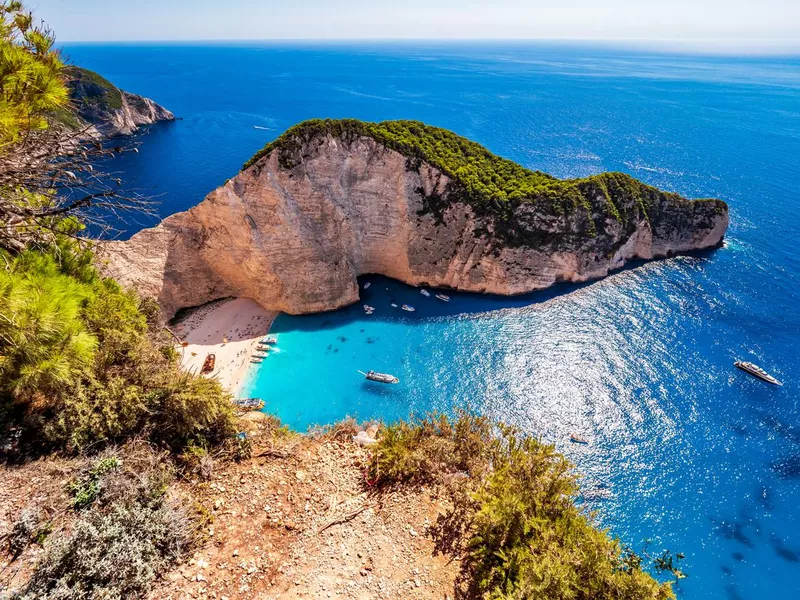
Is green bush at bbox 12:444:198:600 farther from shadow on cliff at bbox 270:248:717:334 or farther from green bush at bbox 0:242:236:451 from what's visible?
shadow on cliff at bbox 270:248:717:334

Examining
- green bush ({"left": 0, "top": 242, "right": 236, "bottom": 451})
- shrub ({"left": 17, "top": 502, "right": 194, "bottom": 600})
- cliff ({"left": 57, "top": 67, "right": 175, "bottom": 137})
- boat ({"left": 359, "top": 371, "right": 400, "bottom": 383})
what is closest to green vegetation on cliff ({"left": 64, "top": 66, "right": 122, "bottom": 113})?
cliff ({"left": 57, "top": 67, "right": 175, "bottom": 137})

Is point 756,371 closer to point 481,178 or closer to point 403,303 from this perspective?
point 481,178

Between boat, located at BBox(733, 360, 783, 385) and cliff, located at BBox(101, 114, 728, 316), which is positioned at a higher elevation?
cliff, located at BBox(101, 114, 728, 316)

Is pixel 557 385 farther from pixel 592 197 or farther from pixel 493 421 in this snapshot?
pixel 592 197

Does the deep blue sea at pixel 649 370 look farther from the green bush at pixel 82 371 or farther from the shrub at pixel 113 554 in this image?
the shrub at pixel 113 554

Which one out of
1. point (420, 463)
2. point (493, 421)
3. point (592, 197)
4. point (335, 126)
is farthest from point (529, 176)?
point (420, 463)
